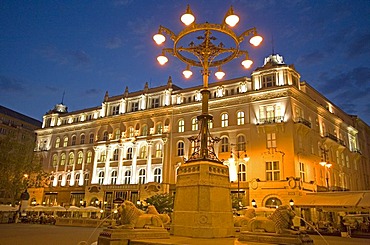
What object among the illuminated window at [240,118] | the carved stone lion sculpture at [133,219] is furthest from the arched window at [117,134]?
the carved stone lion sculpture at [133,219]

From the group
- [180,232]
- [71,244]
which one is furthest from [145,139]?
[180,232]

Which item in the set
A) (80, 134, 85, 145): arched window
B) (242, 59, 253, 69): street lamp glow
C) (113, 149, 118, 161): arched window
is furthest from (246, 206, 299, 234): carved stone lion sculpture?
(80, 134, 85, 145): arched window

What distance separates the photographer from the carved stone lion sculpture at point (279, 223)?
1039cm

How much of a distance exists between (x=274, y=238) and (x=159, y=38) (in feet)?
27.7

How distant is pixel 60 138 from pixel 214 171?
54.0m

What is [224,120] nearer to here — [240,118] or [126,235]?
[240,118]

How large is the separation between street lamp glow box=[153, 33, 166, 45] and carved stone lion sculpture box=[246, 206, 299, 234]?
768 centimetres

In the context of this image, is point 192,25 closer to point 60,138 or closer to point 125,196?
point 125,196

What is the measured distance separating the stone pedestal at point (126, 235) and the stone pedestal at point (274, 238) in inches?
104

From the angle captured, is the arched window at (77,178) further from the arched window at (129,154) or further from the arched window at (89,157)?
the arched window at (129,154)

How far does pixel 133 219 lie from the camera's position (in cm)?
1105

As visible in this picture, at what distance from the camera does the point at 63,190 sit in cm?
5453

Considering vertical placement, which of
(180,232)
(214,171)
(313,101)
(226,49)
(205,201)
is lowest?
(180,232)

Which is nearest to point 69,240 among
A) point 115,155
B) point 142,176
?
point 142,176
